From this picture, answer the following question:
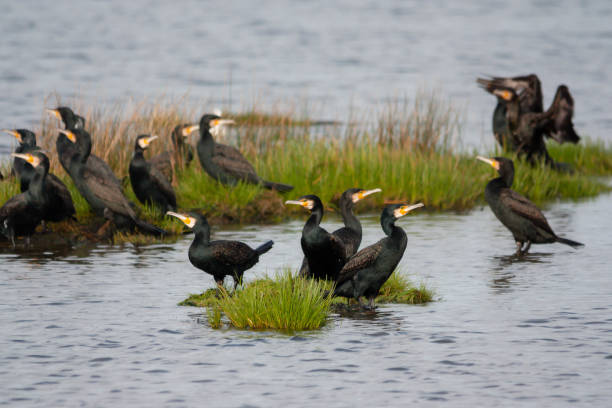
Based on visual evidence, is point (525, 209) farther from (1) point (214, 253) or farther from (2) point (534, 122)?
(2) point (534, 122)

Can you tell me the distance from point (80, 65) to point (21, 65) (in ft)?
7.43

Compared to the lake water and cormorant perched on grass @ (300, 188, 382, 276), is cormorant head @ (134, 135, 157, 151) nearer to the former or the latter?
the lake water

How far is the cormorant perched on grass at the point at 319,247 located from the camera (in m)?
10.6

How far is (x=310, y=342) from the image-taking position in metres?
9.44

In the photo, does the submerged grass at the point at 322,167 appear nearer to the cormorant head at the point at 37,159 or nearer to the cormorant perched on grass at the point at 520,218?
the cormorant head at the point at 37,159

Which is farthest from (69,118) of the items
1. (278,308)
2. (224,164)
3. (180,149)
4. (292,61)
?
(292,61)

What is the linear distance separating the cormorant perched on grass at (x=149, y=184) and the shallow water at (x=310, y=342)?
1.65 metres

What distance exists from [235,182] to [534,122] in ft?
20.4

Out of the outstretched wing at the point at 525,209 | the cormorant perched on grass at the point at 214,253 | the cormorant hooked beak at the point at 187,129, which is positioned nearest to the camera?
the cormorant perched on grass at the point at 214,253

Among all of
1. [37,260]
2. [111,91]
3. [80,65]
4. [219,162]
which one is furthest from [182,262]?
[80,65]

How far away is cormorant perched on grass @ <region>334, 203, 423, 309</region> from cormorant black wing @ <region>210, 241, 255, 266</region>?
1063 millimetres

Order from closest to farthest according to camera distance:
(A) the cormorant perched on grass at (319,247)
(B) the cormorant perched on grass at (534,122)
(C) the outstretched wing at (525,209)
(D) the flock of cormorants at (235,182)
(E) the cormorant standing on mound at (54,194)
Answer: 1. (A) the cormorant perched on grass at (319,247)
2. (D) the flock of cormorants at (235,182)
3. (C) the outstretched wing at (525,209)
4. (E) the cormorant standing on mound at (54,194)
5. (B) the cormorant perched on grass at (534,122)

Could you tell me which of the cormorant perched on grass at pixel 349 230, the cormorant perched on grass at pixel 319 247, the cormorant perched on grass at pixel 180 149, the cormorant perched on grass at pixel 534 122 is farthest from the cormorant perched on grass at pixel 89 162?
the cormorant perched on grass at pixel 534 122

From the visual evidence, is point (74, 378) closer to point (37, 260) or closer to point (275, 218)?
point (37, 260)
